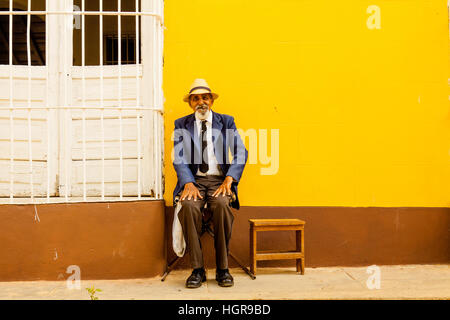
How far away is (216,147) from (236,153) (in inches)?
7.2

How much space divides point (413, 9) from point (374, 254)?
2383 millimetres

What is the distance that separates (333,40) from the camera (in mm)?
3857

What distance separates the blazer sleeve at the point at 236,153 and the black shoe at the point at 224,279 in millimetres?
752

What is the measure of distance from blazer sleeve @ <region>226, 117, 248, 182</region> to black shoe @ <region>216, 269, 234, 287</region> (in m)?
0.75

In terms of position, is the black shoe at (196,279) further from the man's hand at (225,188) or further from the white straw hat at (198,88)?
the white straw hat at (198,88)

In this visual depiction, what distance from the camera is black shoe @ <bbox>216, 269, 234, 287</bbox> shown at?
3139mm

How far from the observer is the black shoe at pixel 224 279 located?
314 cm

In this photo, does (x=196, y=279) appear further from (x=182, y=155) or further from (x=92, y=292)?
(x=182, y=155)

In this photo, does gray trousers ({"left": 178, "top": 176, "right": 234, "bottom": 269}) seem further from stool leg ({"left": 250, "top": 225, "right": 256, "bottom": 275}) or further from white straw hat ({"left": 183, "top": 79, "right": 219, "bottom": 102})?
white straw hat ({"left": 183, "top": 79, "right": 219, "bottom": 102})

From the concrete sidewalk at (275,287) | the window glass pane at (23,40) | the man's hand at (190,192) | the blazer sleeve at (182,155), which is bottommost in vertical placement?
the concrete sidewalk at (275,287)

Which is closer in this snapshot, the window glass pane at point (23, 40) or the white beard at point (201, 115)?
the white beard at point (201, 115)

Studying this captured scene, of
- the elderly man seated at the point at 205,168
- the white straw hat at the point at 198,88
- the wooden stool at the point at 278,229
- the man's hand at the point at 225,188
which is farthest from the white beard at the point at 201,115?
the wooden stool at the point at 278,229

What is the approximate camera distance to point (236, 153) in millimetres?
3469

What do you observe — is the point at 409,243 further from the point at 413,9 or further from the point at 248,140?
the point at 413,9
